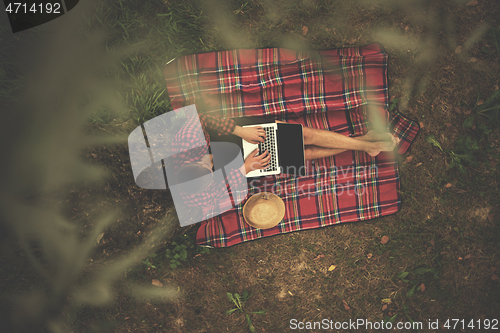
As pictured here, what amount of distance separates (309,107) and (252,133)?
2.61ft

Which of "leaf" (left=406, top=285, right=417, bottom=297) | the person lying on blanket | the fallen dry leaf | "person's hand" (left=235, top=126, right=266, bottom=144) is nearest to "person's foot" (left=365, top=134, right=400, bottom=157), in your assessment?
the person lying on blanket

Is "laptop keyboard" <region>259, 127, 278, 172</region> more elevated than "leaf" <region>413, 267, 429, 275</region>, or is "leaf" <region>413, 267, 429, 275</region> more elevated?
"laptop keyboard" <region>259, 127, 278, 172</region>

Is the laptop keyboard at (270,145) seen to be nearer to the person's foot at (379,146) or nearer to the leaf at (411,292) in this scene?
the person's foot at (379,146)

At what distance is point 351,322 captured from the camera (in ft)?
10.6

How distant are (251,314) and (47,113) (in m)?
3.22

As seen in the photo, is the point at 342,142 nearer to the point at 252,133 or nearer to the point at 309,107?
the point at 309,107

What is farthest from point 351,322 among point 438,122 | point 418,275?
point 438,122

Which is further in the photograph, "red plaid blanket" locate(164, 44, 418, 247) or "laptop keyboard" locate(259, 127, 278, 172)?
"red plaid blanket" locate(164, 44, 418, 247)

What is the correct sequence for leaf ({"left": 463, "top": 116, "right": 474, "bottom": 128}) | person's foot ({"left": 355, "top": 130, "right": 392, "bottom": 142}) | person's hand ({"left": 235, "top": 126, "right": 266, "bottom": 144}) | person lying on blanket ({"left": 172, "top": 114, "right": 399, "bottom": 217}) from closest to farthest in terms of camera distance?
person lying on blanket ({"left": 172, "top": 114, "right": 399, "bottom": 217})
person's hand ({"left": 235, "top": 126, "right": 266, "bottom": 144})
person's foot ({"left": 355, "top": 130, "right": 392, "bottom": 142})
leaf ({"left": 463, "top": 116, "right": 474, "bottom": 128})

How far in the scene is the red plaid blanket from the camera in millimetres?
3010

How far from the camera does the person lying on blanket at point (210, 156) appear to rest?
91.9 inches

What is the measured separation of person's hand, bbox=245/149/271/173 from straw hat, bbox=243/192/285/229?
1.27 feet

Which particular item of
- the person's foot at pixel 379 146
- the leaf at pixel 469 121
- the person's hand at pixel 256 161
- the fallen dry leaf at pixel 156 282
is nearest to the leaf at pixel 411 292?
the person's foot at pixel 379 146

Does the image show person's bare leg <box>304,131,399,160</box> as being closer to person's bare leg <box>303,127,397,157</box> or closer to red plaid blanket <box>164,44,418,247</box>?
person's bare leg <box>303,127,397,157</box>
